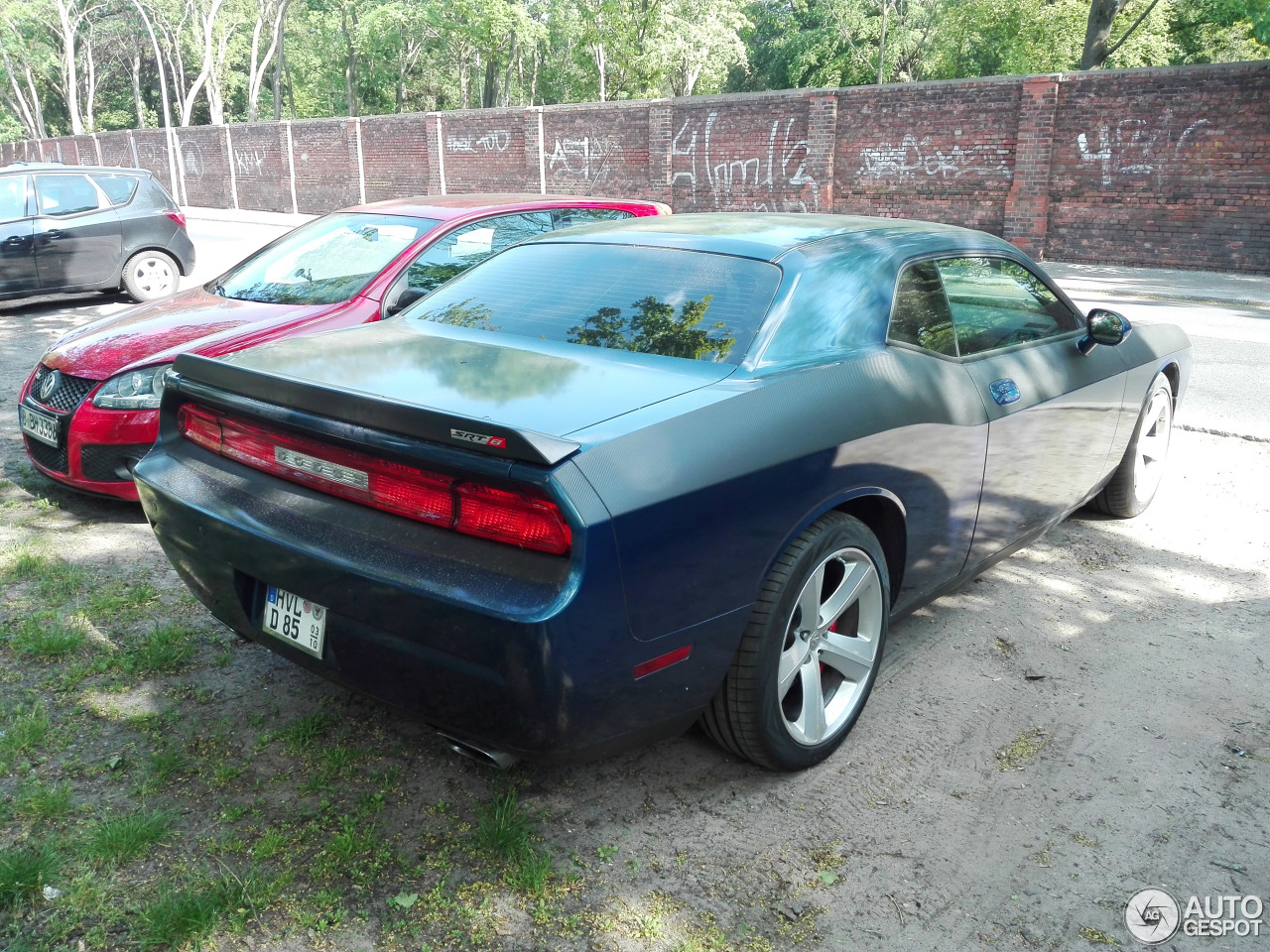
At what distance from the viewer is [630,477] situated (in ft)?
7.87

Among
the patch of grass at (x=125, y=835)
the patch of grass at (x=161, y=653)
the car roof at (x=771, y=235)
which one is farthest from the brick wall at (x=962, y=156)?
the patch of grass at (x=125, y=835)

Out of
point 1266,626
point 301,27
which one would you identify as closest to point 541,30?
point 301,27

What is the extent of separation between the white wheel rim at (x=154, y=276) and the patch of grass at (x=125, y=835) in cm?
1010

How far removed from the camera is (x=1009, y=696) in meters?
3.56

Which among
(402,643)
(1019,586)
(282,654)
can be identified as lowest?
(1019,586)

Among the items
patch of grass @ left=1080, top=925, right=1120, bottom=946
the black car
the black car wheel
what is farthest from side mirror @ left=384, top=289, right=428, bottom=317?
the black car

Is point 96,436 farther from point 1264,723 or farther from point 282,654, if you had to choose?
point 1264,723

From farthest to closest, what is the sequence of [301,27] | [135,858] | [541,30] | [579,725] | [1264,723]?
[301,27] → [541,30] → [1264,723] → [135,858] → [579,725]

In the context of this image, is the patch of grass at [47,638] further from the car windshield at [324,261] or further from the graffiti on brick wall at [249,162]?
the graffiti on brick wall at [249,162]

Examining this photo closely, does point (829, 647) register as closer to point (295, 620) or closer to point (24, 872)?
point (295, 620)

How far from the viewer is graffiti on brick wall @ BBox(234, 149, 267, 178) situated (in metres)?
34.5

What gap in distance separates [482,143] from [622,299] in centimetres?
2607

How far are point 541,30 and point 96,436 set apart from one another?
142ft

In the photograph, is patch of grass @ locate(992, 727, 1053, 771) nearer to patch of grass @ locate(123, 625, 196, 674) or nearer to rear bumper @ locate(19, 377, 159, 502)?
patch of grass @ locate(123, 625, 196, 674)
